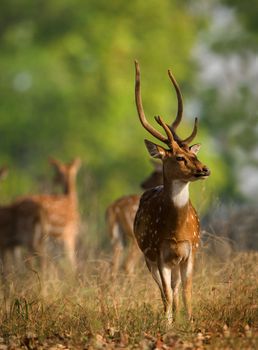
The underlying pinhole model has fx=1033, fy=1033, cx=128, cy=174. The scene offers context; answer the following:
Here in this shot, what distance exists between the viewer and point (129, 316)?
7523 millimetres

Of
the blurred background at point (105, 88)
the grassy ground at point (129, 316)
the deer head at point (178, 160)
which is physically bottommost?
the grassy ground at point (129, 316)

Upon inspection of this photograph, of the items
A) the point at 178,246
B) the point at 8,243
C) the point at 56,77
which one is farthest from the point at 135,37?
the point at 178,246

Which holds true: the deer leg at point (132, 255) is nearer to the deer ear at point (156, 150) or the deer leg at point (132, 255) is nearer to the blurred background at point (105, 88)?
the deer ear at point (156, 150)

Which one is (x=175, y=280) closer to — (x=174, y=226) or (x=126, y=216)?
(x=174, y=226)

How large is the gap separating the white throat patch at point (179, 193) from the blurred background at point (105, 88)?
658 inches

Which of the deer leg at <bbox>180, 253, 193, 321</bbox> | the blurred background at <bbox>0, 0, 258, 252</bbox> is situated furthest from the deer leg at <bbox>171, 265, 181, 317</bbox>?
the blurred background at <bbox>0, 0, 258, 252</bbox>

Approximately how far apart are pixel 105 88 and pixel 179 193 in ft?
63.5

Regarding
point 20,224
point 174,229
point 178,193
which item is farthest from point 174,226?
point 20,224

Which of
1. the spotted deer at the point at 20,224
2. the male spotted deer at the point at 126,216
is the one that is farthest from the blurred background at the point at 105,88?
the male spotted deer at the point at 126,216

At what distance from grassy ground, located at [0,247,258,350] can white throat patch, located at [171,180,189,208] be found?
67 cm

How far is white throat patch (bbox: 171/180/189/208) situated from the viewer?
7.68 metres

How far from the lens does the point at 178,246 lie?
7.66m

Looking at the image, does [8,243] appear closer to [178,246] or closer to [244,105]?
[178,246]

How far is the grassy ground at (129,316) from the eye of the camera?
7023 mm
